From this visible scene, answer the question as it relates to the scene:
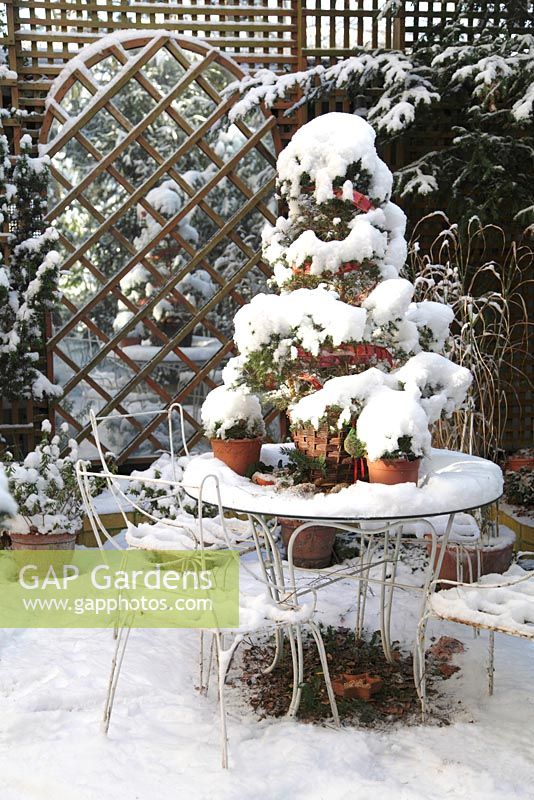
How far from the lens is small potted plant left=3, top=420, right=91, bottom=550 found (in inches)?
137

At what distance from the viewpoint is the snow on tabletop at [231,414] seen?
2.54 metres

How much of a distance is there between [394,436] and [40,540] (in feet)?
6.20

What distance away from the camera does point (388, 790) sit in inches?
76.2

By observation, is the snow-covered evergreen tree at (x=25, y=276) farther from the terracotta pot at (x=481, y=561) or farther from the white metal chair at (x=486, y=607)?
the white metal chair at (x=486, y=607)

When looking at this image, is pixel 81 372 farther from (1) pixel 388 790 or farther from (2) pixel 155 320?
(1) pixel 388 790

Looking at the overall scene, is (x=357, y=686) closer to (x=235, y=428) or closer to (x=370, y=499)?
(x=370, y=499)

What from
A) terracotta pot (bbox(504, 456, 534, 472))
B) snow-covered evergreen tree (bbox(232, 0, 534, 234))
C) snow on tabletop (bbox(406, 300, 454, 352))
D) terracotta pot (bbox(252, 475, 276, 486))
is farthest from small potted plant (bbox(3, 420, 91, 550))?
terracotta pot (bbox(504, 456, 534, 472))

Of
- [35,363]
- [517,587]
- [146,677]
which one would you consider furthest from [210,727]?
[35,363]

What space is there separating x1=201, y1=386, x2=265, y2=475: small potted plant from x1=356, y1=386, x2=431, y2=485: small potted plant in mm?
433

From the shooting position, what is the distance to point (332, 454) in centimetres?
239

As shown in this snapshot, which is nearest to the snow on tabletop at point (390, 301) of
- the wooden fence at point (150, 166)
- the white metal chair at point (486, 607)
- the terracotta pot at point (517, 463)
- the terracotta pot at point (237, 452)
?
the terracotta pot at point (237, 452)

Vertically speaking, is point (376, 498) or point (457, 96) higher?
point (457, 96)

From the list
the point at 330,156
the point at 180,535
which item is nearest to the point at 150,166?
the point at 330,156

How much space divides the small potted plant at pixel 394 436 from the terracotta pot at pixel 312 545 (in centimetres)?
152
